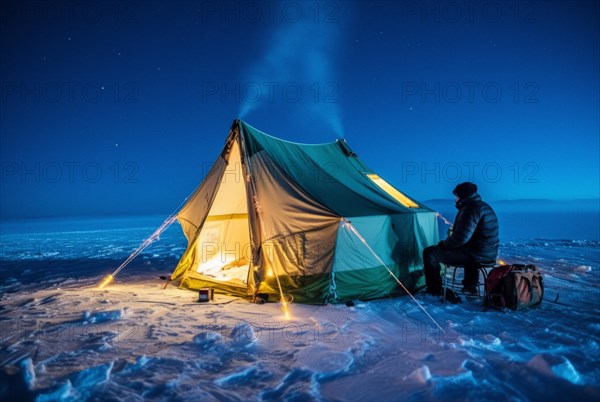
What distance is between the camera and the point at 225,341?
389 cm

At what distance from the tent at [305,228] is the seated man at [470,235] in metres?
0.90

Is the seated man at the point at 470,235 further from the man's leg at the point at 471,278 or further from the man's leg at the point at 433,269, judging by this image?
the man's leg at the point at 471,278

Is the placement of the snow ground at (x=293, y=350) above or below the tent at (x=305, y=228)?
below

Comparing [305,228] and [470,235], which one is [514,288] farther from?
[305,228]

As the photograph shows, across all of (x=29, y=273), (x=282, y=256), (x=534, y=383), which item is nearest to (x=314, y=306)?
(x=282, y=256)

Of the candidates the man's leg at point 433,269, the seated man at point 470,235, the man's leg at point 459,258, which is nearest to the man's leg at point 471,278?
the man's leg at point 459,258

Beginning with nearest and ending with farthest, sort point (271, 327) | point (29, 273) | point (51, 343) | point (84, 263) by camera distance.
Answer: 1. point (51, 343)
2. point (271, 327)
3. point (29, 273)
4. point (84, 263)

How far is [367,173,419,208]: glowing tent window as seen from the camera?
768 centimetres

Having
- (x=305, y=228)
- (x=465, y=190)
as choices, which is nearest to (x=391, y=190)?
(x=465, y=190)

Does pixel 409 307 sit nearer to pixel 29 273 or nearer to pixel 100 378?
pixel 100 378

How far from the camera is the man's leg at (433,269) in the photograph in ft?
18.0

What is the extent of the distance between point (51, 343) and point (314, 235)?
366cm

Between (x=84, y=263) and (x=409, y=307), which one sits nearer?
(x=409, y=307)

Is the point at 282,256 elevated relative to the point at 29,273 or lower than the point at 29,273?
elevated
